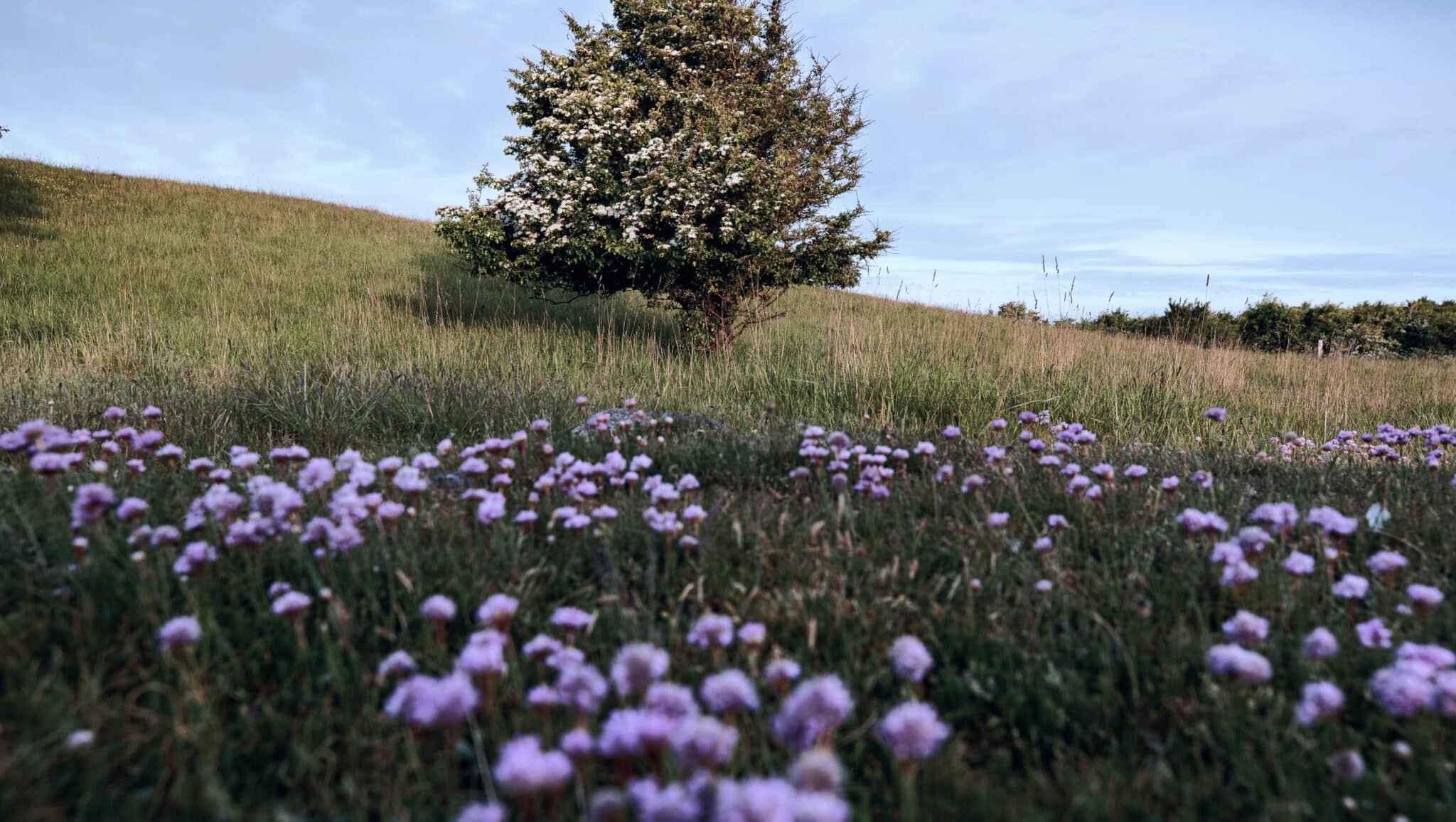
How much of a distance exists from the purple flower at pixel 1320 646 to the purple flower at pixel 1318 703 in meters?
0.25

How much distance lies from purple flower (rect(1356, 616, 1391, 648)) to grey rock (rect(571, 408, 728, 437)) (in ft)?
9.42

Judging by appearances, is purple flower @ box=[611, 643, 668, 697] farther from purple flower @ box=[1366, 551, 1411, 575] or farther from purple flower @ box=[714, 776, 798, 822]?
purple flower @ box=[1366, 551, 1411, 575]

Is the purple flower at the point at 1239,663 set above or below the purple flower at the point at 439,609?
above

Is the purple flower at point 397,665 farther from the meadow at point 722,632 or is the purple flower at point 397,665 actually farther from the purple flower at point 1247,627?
the purple flower at point 1247,627

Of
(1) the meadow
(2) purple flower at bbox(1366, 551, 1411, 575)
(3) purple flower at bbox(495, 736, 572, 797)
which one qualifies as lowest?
(1) the meadow

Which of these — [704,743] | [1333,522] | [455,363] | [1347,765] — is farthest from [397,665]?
[455,363]

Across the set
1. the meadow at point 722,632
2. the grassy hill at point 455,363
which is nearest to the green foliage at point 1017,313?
the grassy hill at point 455,363

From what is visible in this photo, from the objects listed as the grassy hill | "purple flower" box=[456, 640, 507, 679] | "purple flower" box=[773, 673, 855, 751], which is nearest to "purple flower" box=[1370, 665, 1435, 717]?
"purple flower" box=[773, 673, 855, 751]

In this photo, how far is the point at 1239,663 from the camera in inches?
59.6

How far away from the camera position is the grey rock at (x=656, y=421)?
13.5ft

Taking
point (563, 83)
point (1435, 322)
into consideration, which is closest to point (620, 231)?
point (563, 83)

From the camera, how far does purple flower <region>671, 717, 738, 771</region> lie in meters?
1.05

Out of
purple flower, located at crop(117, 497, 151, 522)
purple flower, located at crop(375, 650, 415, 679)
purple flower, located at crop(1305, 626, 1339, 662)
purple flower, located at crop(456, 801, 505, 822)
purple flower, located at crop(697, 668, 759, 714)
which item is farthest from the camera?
purple flower, located at crop(117, 497, 151, 522)

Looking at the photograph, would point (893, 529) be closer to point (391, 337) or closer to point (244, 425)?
point (244, 425)
